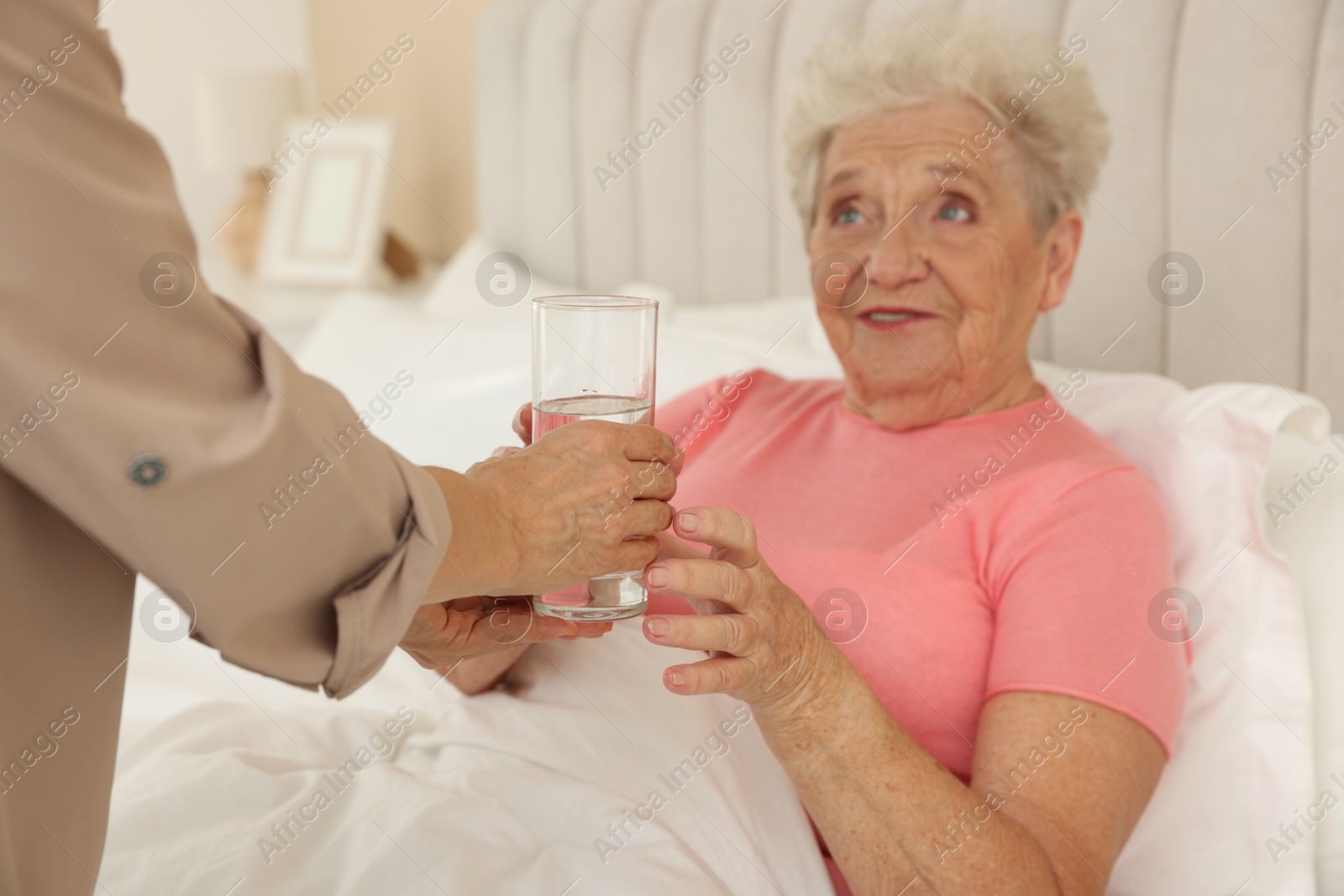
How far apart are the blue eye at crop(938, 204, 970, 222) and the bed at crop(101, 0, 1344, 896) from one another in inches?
13.3

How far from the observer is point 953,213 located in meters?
1.38

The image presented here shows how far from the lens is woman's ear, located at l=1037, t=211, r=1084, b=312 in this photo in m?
1.44

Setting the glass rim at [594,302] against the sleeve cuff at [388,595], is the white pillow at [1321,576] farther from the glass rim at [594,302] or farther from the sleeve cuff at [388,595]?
the sleeve cuff at [388,595]

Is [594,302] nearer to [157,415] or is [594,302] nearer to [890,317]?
[157,415]

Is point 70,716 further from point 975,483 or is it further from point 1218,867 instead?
point 1218,867

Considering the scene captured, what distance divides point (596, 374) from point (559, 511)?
0.13 metres

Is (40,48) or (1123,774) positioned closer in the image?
(40,48)

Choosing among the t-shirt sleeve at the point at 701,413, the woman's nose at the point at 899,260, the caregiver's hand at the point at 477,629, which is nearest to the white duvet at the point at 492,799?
the caregiver's hand at the point at 477,629

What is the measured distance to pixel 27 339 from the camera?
586 mm

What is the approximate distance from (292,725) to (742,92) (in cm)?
143

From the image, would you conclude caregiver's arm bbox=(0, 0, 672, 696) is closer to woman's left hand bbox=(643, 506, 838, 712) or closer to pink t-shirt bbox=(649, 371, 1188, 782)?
woman's left hand bbox=(643, 506, 838, 712)

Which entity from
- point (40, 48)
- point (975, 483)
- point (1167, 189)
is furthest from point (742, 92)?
point (40, 48)

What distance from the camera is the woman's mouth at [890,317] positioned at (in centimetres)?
138

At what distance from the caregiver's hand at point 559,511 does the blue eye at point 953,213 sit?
2.01 feet
